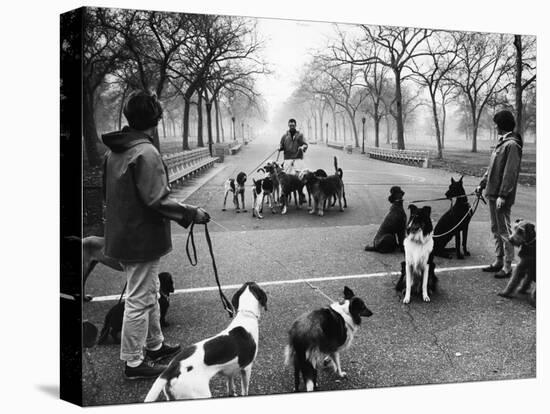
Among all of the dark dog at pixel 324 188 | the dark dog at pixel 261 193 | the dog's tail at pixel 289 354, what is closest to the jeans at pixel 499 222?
the dark dog at pixel 324 188

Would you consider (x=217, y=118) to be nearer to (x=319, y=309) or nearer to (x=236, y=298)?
(x=236, y=298)

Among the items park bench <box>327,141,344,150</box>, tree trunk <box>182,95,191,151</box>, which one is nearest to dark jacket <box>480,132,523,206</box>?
park bench <box>327,141,344,150</box>

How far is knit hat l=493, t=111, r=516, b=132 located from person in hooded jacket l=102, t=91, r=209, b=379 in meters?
3.40

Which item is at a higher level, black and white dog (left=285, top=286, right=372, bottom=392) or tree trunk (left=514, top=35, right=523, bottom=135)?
tree trunk (left=514, top=35, right=523, bottom=135)

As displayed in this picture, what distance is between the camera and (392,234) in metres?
4.77

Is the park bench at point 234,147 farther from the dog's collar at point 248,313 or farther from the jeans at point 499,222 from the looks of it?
the jeans at point 499,222

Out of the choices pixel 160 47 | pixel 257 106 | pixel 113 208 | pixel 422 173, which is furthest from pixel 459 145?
pixel 113 208

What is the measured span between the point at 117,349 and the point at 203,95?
2.28m

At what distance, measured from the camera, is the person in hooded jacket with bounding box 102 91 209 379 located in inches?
136

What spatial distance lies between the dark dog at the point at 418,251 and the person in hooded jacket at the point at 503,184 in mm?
837

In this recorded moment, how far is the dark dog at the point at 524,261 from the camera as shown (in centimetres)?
500

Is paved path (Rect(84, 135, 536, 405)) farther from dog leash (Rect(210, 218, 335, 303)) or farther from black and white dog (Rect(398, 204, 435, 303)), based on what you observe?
black and white dog (Rect(398, 204, 435, 303))

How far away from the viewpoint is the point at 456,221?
5.09m

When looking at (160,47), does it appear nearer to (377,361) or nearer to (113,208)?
(113,208)
